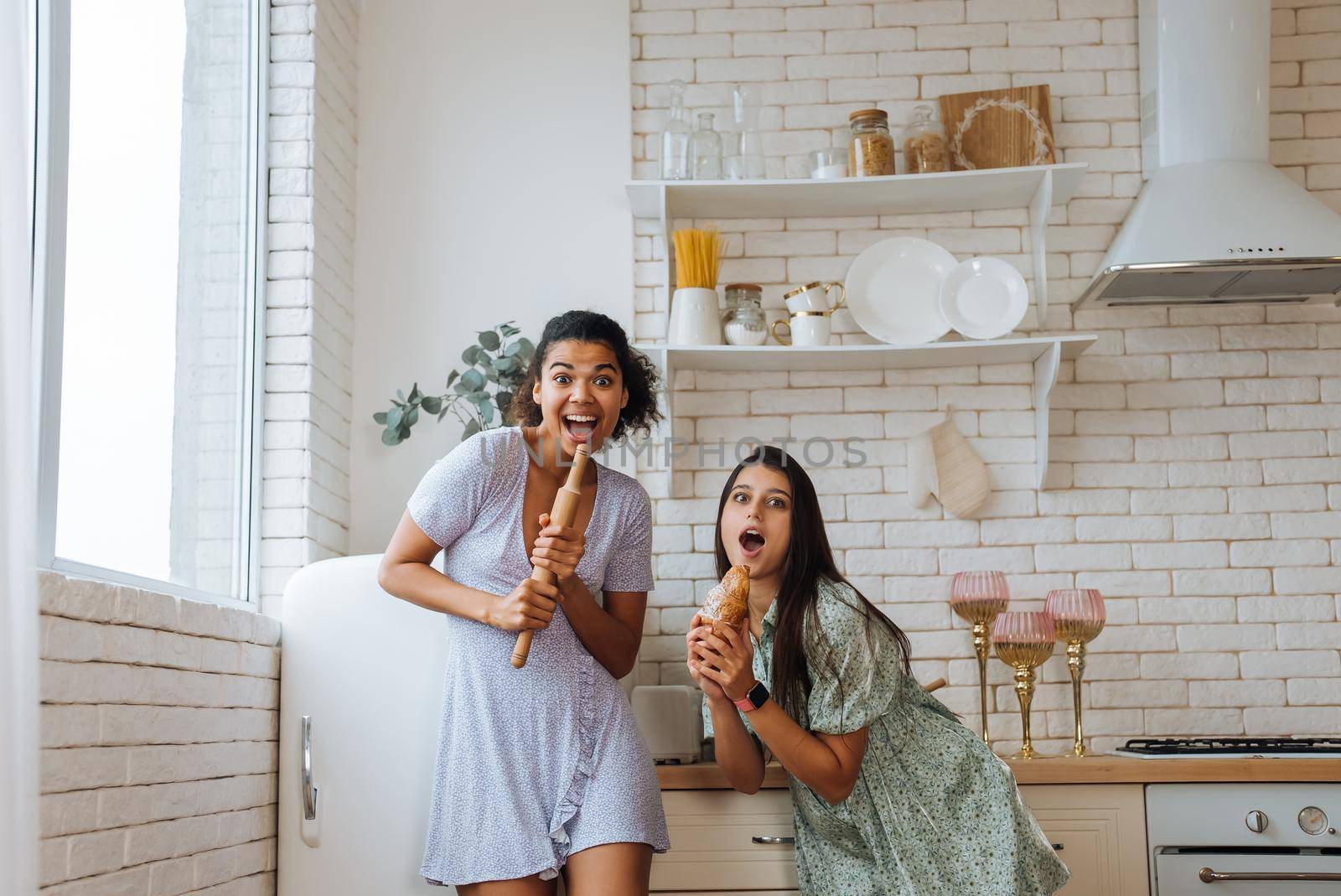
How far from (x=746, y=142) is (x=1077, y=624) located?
1.44 m

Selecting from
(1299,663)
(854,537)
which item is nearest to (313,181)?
(854,537)

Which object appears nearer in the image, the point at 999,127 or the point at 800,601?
the point at 800,601

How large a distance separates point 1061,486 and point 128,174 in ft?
7.33

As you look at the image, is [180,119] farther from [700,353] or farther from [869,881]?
[869,881]

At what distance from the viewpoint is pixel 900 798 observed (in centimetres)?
213

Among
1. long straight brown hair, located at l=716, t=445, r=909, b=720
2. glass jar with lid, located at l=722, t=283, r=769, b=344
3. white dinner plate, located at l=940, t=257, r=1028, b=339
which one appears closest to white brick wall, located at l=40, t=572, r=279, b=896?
long straight brown hair, located at l=716, t=445, r=909, b=720

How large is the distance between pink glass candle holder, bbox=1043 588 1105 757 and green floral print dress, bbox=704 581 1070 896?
0.68 metres

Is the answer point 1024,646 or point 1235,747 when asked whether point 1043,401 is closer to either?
point 1024,646

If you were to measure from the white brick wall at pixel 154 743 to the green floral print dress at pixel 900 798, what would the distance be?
0.96 meters

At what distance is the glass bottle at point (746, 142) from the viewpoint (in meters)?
3.10

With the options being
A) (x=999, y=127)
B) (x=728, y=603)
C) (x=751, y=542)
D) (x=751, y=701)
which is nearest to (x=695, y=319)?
(x=751, y=542)

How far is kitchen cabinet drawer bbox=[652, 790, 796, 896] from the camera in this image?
7.94 ft

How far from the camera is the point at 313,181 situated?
289 centimetres

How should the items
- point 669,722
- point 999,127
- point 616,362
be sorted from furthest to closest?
point 999,127
point 669,722
point 616,362
